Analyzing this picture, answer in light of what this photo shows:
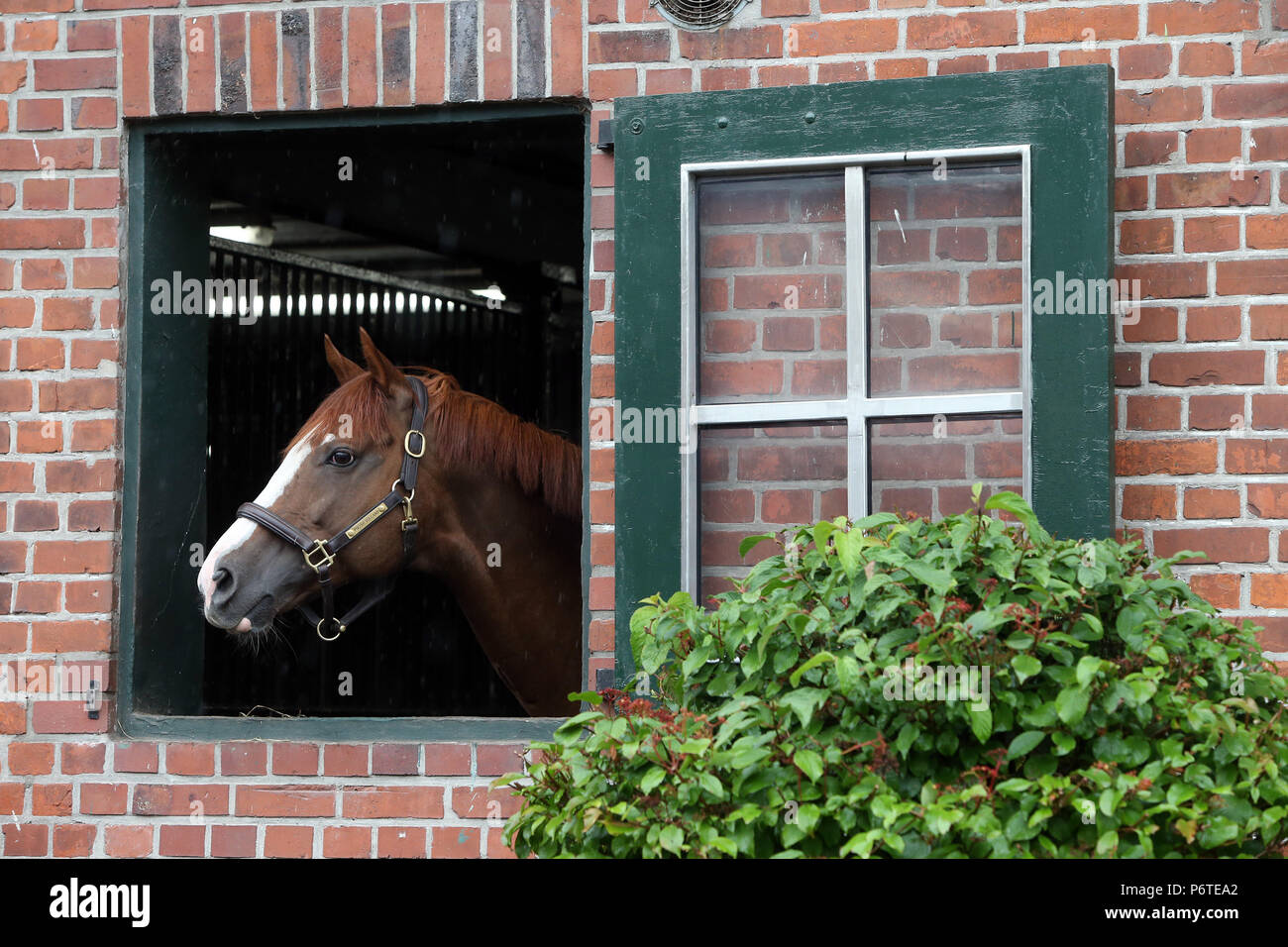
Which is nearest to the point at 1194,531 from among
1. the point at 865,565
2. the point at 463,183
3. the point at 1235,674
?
the point at 1235,674

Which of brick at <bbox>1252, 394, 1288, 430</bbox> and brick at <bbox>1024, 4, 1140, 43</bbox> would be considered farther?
brick at <bbox>1024, 4, 1140, 43</bbox>

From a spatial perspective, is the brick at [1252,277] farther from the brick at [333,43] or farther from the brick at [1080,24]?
the brick at [333,43]

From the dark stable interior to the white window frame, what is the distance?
7.39 feet

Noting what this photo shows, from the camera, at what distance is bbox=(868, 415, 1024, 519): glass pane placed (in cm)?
325

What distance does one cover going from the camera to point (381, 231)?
6555 millimetres

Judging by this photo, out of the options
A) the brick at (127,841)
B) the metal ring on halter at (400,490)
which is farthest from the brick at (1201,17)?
the brick at (127,841)

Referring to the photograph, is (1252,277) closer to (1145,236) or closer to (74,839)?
(1145,236)

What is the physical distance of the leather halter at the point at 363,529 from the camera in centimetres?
393

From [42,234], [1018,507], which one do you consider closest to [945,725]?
[1018,507]

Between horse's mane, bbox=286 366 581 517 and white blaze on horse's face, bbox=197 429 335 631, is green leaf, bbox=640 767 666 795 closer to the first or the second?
white blaze on horse's face, bbox=197 429 335 631

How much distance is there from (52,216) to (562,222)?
3447 mm

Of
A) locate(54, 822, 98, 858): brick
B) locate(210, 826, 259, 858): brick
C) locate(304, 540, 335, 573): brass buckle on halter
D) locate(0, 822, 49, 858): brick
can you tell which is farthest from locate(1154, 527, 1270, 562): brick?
locate(0, 822, 49, 858): brick

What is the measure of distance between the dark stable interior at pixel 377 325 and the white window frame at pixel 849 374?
2.25 meters

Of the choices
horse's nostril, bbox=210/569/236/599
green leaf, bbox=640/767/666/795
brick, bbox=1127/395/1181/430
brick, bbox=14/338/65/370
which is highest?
brick, bbox=14/338/65/370
